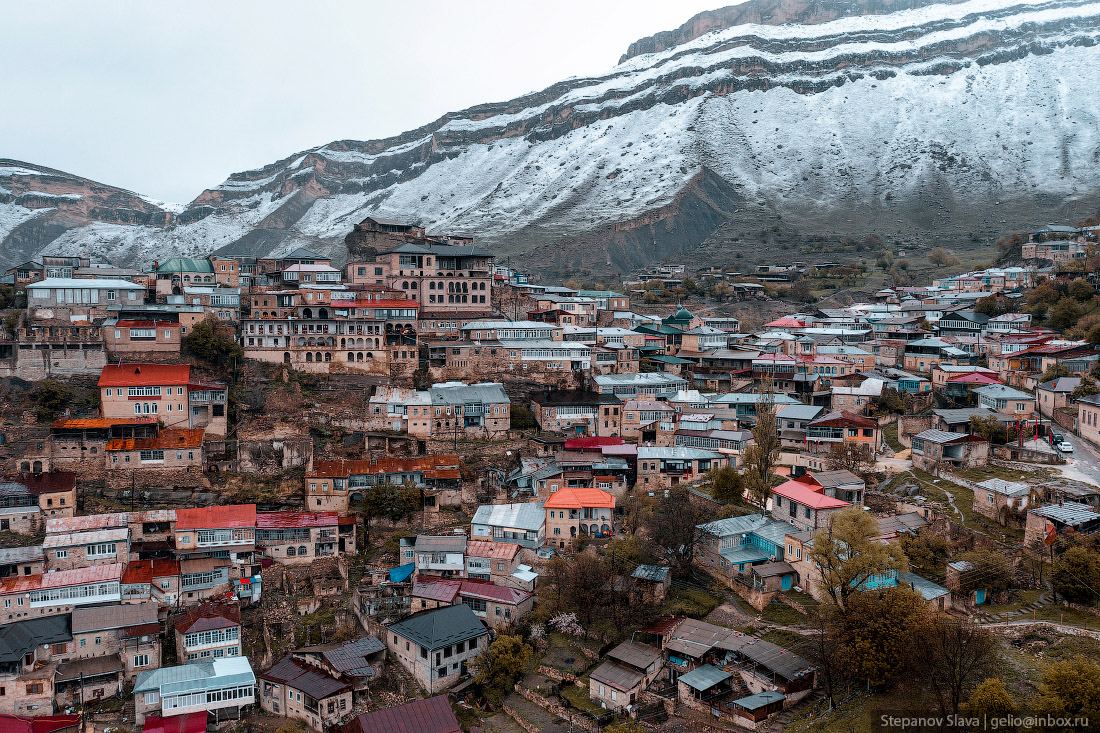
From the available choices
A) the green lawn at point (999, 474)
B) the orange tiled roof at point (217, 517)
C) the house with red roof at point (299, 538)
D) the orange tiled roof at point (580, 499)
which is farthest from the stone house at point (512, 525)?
the green lawn at point (999, 474)

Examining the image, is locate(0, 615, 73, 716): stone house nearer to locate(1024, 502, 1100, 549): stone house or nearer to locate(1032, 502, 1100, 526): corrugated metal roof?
locate(1024, 502, 1100, 549): stone house

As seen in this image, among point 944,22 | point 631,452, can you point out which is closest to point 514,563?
point 631,452

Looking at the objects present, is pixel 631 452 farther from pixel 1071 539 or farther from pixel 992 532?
pixel 1071 539

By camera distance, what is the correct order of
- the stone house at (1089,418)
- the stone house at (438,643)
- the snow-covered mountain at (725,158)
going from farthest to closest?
1. the snow-covered mountain at (725,158)
2. the stone house at (1089,418)
3. the stone house at (438,643)

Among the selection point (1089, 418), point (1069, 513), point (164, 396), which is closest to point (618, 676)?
point (1069, 513)

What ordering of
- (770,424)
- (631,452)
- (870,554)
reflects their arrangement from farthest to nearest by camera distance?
(631,452) < (770,424) < (870,554)

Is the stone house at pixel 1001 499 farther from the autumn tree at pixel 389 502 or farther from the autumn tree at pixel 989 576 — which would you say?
the autumn tree at pixel 389 502
